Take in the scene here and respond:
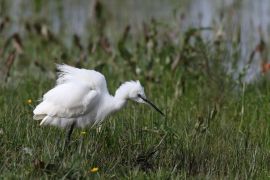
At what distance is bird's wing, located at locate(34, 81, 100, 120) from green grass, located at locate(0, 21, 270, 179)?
173 millimetres

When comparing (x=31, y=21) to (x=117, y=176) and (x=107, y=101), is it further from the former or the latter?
(x=117, y=176)

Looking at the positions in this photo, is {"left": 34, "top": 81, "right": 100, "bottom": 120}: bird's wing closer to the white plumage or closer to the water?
the white plumage

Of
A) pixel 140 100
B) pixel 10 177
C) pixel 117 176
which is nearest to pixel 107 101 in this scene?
pixel 140 100

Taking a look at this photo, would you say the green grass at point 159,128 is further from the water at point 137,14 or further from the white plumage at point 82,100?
the water at point 137,14

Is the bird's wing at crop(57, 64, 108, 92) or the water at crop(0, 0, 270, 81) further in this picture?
the water at crop(0, 0, 270, 81)

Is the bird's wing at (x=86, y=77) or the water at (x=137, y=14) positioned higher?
the water at (x=137, y=14)

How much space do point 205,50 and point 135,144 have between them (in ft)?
8.83

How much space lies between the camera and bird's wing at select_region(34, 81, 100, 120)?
208 inches

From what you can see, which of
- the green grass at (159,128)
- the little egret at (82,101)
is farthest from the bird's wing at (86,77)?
the green grass at (159,128)

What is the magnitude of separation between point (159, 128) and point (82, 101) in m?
0.60

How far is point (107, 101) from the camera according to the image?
5.37m

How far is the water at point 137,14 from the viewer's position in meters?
9.98

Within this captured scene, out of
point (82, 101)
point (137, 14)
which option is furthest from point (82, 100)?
point (137, 14)

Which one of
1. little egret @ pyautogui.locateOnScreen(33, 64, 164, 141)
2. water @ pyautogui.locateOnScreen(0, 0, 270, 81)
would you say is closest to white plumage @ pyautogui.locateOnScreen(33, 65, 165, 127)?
little egret @ pyautogui.locateOnScreen(33, 64, 164, 141)
